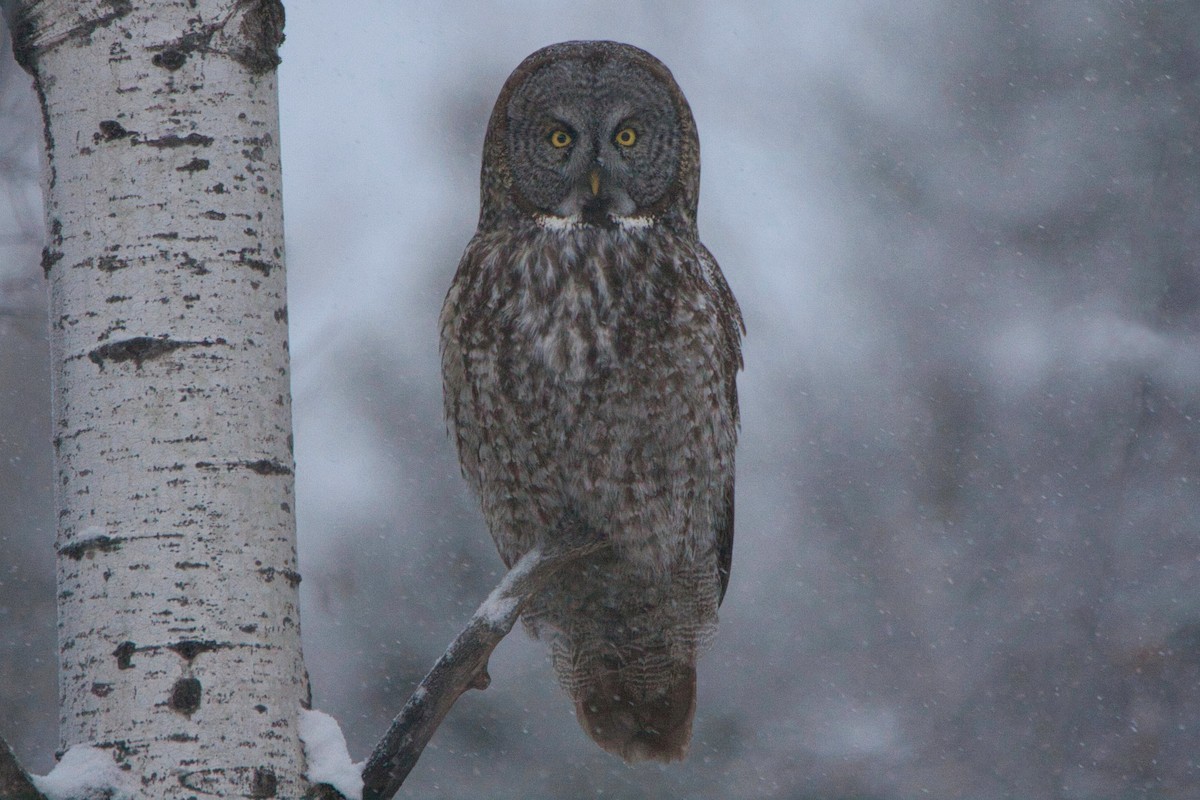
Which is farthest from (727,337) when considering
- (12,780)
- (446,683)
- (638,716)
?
(12,780)

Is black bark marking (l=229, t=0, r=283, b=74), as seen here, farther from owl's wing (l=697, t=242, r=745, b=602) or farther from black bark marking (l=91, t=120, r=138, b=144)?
owl's wing (l=697, t=242, r=745, b=602)

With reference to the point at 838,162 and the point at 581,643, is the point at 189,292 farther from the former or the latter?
the point at 838,162

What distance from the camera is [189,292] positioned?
1.54m

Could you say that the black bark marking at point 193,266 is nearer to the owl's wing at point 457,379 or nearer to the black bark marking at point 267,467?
the black bark marking at point 267,467

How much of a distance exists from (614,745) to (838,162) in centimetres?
758

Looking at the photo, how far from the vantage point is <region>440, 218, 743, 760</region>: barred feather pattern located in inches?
95.7

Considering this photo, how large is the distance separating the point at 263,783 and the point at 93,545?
12.7 inches

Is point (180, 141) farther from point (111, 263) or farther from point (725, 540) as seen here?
point (725, 540)

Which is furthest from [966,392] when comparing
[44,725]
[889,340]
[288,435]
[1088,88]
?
[288,435]

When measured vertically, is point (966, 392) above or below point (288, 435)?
above

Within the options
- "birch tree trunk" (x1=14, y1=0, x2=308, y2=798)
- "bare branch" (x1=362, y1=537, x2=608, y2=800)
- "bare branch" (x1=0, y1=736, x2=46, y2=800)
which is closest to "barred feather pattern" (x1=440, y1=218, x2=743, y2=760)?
"bare branch" (x1=362, y1=537, x2=608, y2=800)

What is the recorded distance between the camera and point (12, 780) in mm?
1320

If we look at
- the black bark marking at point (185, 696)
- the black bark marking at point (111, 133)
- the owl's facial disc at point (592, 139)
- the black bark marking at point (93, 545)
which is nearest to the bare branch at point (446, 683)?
the black bark marking at point (185, 696)

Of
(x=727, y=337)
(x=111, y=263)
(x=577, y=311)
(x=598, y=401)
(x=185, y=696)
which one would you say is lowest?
(x=185, y=696)
